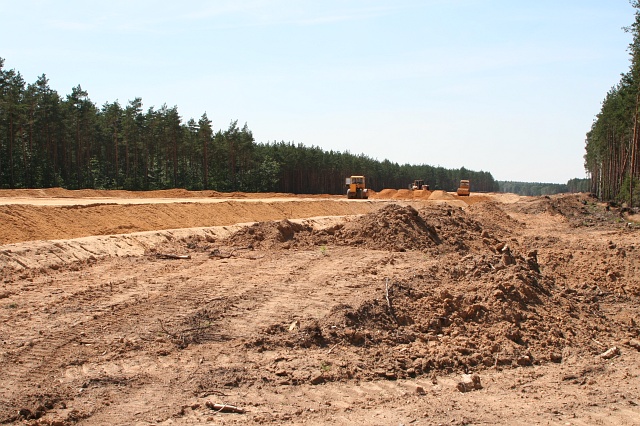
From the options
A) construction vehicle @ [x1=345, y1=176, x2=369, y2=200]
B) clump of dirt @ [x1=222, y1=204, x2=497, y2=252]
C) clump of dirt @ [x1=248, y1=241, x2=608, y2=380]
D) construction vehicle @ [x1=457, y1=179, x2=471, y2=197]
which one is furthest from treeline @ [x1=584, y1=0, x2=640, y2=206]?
clump of dirt @ [x1=248, y1=241, x2=608, y2=380]

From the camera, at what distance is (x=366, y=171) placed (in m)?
111

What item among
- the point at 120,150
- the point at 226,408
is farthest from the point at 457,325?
the point at 120,150


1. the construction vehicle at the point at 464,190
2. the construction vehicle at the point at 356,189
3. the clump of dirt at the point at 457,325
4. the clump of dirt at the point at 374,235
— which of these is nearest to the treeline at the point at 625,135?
the construction vehicle at the point at 464,190

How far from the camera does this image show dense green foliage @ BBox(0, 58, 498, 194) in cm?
4719

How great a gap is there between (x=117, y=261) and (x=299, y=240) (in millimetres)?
5437

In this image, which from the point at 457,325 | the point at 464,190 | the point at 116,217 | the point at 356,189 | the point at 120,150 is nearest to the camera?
the point at 457,325

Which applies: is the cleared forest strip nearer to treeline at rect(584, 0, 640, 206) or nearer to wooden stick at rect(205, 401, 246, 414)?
wooden stick at rect(205, 401, 246, 414)

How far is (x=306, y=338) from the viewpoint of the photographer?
7719 millimetres

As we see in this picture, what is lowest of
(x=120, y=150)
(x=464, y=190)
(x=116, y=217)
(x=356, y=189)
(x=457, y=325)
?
(x=457, y=325)

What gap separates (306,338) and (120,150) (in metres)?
60.9

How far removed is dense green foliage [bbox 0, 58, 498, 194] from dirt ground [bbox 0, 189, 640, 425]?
3845 cm

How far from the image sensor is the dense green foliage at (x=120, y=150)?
47188mm

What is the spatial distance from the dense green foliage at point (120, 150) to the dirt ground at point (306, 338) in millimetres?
38448

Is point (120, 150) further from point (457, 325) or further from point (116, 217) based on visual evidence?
point (457, 325)
